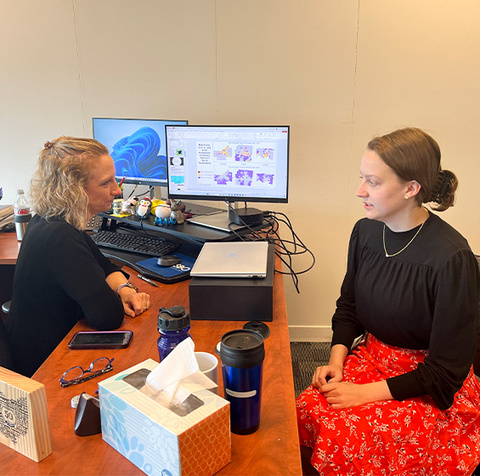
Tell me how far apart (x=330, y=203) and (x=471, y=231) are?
0.79 meters

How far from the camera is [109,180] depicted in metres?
1.63

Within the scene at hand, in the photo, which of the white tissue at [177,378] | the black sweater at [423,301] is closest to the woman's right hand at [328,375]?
the black sweater at [423,301]

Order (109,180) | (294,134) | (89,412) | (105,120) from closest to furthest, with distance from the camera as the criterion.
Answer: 1. (89,412)
2. (109,180)
3. (105,120)
4. (294,134)

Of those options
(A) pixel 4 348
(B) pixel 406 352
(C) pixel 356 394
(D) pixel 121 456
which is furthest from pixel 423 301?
(A) pixel 4 348

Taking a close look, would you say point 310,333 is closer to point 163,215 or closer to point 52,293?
point 163,215

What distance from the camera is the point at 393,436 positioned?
4.08 feet

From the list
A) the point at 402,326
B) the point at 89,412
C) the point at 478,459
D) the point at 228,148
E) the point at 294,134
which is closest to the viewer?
the point at 89,412

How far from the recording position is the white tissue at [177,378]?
0.88m

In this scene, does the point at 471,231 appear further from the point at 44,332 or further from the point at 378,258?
the point at 44,332

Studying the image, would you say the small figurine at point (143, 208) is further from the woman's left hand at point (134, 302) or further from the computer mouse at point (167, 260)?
the woman's left hand at point (134, 302)

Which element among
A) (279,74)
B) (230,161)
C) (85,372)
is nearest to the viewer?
(85,372)

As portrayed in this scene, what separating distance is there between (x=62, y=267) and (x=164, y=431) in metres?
0.75

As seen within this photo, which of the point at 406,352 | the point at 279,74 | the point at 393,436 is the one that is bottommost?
→ the point at 393,436

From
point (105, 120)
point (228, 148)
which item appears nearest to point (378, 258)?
point (228, 148)
